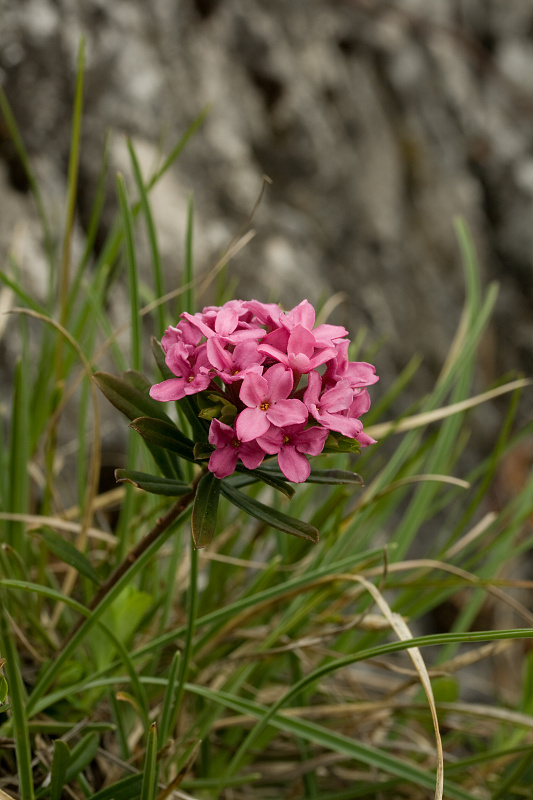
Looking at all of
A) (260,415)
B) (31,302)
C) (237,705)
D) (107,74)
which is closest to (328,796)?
(237,705)

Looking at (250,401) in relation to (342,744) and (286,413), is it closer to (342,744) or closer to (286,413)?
(286,413)

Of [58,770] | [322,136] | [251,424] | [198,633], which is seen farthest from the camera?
[322,136]

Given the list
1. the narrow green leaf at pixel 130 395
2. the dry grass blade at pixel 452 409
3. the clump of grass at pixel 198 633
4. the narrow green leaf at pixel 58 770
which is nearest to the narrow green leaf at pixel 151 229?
the clump of grass at pixel 198 633

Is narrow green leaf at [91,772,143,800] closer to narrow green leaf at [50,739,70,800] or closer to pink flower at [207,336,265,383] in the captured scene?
narrow green leaf at [50,739,70,800]

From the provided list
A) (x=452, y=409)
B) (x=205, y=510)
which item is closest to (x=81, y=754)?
(x=205, y=510)

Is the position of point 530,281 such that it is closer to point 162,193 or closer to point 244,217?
point 244,217
